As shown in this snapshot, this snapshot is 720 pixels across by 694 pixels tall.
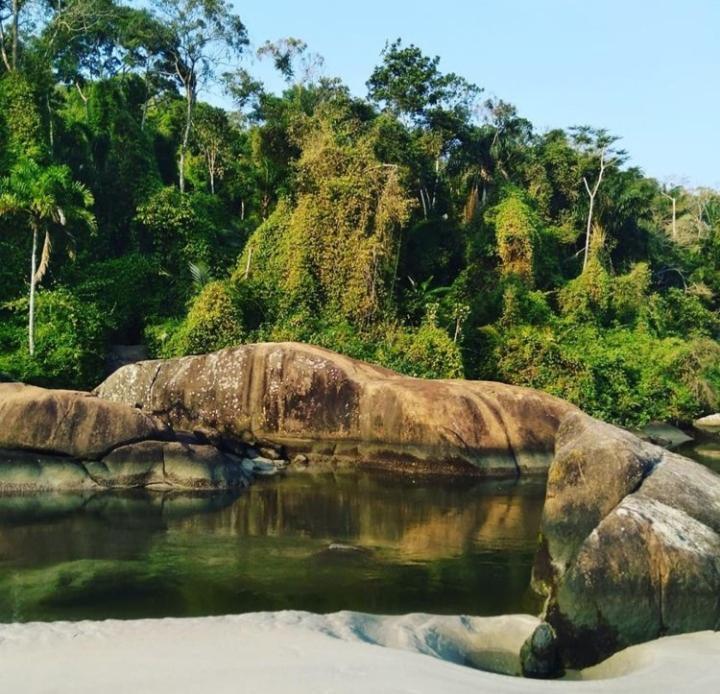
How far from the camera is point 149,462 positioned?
17484 mm

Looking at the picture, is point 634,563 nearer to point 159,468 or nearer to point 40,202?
point 159,468

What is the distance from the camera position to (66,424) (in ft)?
55.7

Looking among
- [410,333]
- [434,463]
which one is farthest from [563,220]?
[434,463]

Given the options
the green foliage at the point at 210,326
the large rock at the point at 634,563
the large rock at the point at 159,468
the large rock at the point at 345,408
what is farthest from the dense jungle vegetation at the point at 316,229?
the large rock at the point at 634,563

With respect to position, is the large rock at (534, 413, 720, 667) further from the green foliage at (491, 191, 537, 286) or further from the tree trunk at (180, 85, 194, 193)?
the tree trunk at (180, 85, 194, 193)

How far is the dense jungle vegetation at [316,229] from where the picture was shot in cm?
2697

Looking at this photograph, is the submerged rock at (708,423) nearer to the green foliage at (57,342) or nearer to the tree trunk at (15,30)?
the green foliage at (57,342)

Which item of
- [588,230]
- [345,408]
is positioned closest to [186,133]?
[588,230]

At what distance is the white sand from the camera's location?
19.6 feet

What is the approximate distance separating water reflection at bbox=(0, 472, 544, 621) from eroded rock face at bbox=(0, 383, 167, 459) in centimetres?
125

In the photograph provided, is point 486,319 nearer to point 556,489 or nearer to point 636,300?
point 636,300

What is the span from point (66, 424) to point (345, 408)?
7.34 meters

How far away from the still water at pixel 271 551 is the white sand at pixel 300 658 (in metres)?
1.60

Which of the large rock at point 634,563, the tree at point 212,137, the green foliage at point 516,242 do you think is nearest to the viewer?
the large rock at point 634,563
